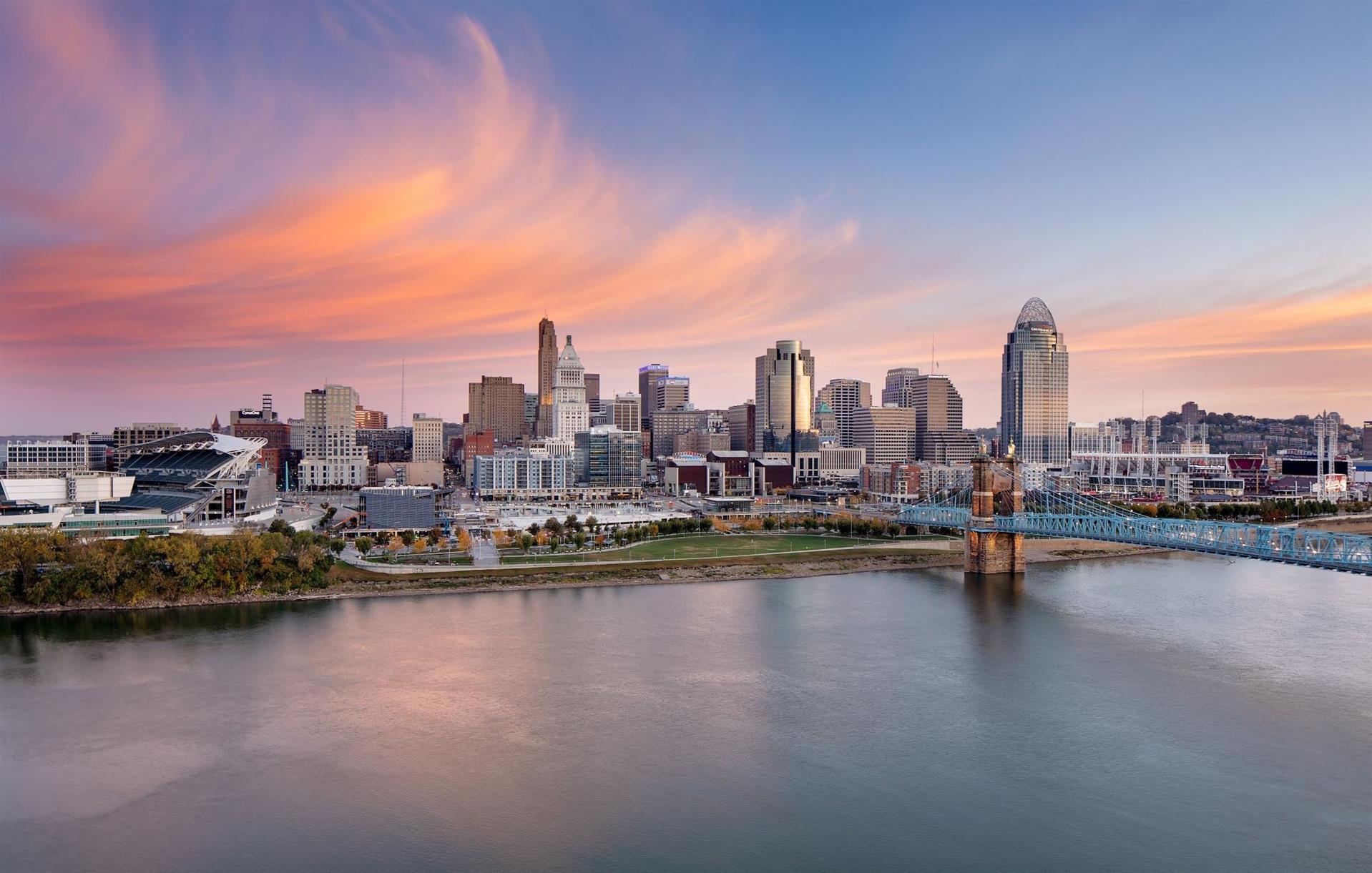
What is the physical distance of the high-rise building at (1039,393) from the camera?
282 feet

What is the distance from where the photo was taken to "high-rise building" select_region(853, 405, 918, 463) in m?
84.8

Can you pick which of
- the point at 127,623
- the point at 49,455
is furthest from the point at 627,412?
the point at 127,623

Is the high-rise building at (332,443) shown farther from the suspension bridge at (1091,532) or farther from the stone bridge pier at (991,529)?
the stone bridge pier at (991,529)

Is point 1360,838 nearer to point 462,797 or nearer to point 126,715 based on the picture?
point 462,797

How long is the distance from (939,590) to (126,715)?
18.4 metres

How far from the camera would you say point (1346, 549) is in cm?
1767

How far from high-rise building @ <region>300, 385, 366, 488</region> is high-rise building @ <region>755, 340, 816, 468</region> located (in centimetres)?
3772

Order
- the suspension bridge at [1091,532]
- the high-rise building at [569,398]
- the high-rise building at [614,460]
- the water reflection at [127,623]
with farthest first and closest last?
the high-rise building at [569,398] < the high-rise building at [614,460] < the suspension bridge at [1091,532] < the water reflection at [127,623]

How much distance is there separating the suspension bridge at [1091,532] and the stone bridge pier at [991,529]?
2 centimetres

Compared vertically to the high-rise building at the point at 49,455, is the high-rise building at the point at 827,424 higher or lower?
higher

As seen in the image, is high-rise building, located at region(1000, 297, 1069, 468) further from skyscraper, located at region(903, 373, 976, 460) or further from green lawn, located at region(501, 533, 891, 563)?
green lawn, located at region(501, 533, 891, 563)

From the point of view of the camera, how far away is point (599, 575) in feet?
79.9

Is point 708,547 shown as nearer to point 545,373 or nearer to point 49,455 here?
point 49,455

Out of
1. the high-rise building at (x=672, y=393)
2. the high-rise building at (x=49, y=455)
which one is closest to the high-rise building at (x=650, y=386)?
the high-rise building at (x=672, y=393)
